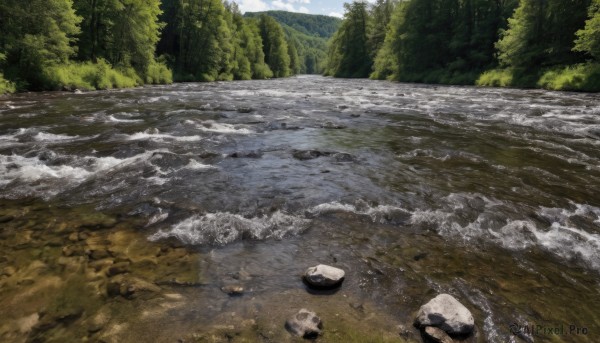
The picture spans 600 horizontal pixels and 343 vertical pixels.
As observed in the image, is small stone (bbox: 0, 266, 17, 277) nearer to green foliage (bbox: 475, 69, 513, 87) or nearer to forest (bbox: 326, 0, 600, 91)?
forest (bbox: 326, 0, 600, 91)

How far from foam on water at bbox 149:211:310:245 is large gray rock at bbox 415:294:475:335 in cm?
249

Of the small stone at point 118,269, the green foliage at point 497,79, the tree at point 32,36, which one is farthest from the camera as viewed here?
the green foliage at point 497,79

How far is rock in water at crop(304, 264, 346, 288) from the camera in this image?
4434mm

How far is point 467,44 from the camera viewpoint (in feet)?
174

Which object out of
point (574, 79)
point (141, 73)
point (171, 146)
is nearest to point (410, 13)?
point (574, 79)

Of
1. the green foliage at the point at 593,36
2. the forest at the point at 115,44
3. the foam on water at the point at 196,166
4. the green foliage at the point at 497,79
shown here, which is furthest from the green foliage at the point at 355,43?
the foam on water at the point at 196,166

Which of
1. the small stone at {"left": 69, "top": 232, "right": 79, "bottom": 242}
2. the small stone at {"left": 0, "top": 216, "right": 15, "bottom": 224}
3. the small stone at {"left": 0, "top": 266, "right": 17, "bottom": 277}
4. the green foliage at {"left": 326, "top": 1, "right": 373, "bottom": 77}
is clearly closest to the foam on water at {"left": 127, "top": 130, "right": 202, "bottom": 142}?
the small stone at {"left": 0, "top": 216, "right": 15, "bottom": 224}

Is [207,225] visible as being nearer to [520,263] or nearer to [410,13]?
[520,263]

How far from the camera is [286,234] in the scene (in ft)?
19.0

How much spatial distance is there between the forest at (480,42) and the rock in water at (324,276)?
33.5m

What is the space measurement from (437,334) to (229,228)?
11.6 ft

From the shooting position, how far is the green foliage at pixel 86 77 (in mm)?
Result: 27048

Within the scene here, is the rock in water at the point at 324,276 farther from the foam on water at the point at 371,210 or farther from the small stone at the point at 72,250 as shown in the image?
the small stone at the point at 72,250

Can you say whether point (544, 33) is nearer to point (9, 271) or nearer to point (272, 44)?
point (9, 271)
